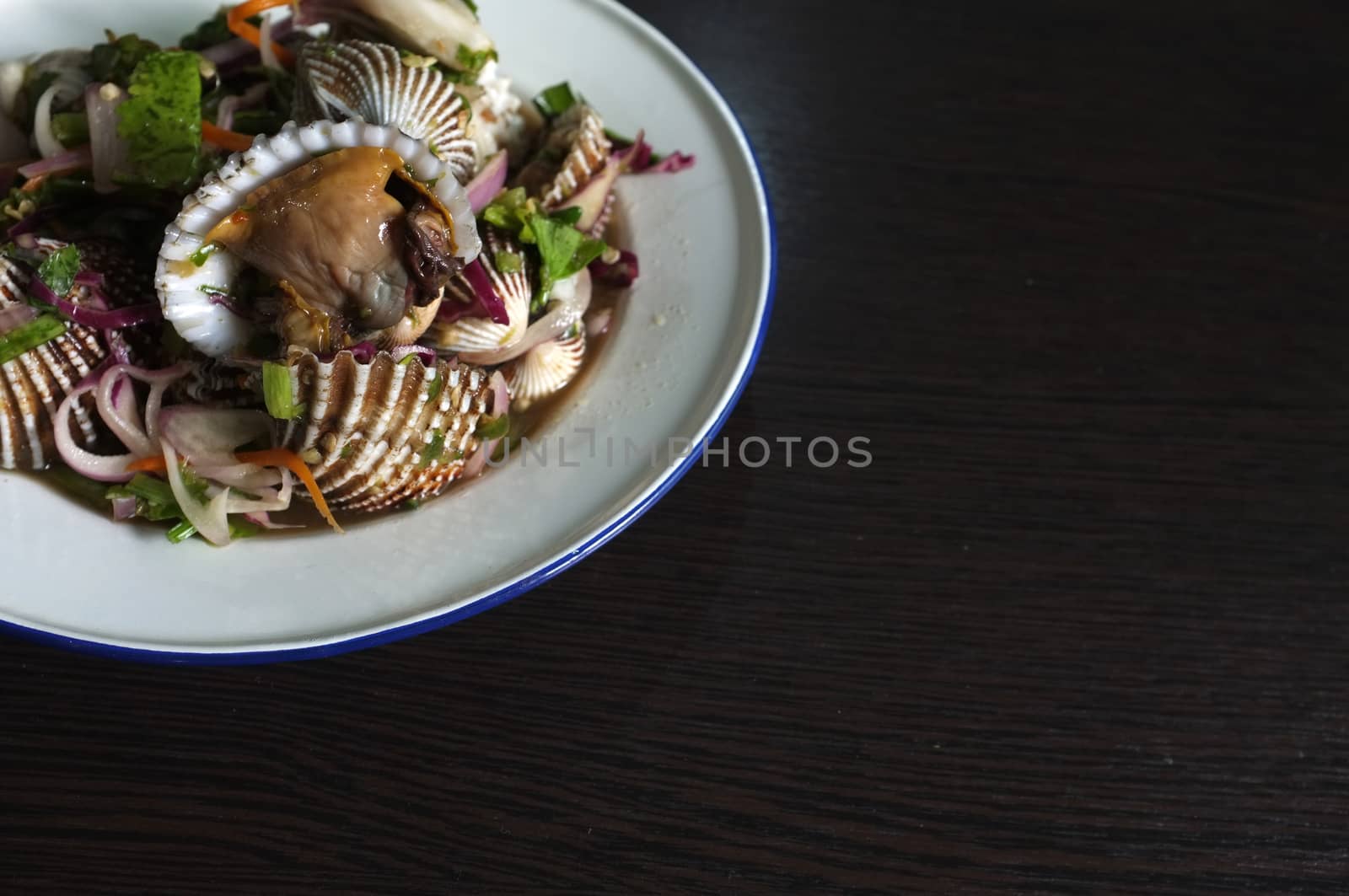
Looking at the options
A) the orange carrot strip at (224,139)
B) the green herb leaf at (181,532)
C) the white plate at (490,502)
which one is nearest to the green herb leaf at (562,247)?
the white plate at (490,502)

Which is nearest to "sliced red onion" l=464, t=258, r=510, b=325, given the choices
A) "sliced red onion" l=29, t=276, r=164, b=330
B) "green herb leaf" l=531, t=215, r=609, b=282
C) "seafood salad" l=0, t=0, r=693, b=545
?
"seafood salad" l=0, t=0, r=693, b=545

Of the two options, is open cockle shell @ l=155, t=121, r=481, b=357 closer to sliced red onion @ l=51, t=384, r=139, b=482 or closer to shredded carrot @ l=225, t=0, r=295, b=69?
sliced red onion @ l=51, t=384, r=139, b=482

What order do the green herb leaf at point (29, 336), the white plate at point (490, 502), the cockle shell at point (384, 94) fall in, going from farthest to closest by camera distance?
the cockle shell at point (384, 94) < the green herb leaf at point (29, 336) < the white plate at point (490, 502)

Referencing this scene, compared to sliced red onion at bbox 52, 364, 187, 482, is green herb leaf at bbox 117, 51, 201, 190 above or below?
above

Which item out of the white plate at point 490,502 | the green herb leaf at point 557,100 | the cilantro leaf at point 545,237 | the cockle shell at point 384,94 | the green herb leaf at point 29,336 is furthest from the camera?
the green herb leaf at point 557,100

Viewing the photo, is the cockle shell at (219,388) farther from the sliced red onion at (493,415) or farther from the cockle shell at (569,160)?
the cockle shell at (569,160)

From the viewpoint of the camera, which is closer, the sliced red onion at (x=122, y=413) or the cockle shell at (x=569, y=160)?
the sliced red onion at (x=122, y=413)

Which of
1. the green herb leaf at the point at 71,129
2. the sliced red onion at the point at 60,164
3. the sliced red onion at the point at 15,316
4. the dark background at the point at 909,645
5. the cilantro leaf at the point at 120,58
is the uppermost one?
the cilantro leaf at the point at 120,58
